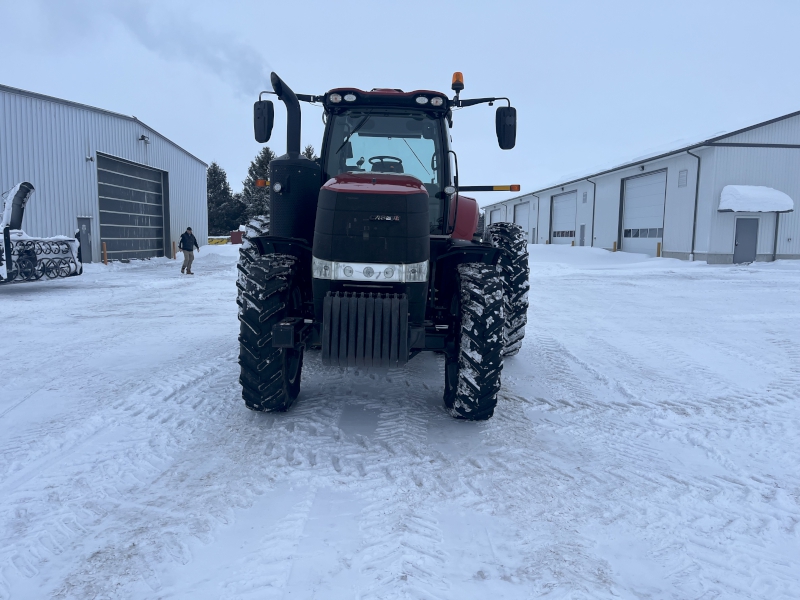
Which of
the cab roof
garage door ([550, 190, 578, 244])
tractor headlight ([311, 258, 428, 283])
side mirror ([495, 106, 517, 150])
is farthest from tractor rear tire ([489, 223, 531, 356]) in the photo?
garage door ([550, 190, 578, 244])

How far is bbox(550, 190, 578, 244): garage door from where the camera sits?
36.4m

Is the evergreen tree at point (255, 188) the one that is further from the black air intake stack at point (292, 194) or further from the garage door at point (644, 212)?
the black air intake stack at point (292, 194)

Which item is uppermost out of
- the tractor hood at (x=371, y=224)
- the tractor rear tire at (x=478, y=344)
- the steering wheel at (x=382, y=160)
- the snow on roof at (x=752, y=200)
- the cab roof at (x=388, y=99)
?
the snow on roof at (x=752, y=200)

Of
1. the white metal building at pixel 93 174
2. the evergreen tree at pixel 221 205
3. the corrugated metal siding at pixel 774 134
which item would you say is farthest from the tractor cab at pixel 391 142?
the evergreen tree at pixel 221 205

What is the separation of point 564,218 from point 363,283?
36.4m

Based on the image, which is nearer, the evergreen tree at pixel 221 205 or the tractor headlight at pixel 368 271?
the tractor headlight at pixel 368 271

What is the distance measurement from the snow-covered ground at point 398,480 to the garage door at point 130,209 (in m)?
17.6

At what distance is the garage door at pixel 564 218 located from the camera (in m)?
36.4

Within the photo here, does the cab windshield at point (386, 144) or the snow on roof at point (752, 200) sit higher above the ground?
the snow on roof at point (752, 200)

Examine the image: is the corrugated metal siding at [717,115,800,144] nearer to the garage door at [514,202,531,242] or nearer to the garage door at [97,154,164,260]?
the garage door at [514,202,531,242]

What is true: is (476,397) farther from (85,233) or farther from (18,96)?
(85,233)

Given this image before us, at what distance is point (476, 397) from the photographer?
4.01m

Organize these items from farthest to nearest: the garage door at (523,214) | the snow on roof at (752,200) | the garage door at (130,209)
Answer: the garage door at (523,214)
the garage door at (130,209)
the snow on roof at (752,200)

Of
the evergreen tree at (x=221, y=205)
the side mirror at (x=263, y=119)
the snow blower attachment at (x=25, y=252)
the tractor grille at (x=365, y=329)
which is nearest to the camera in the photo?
the tractor grille at (x=365, y=329)
